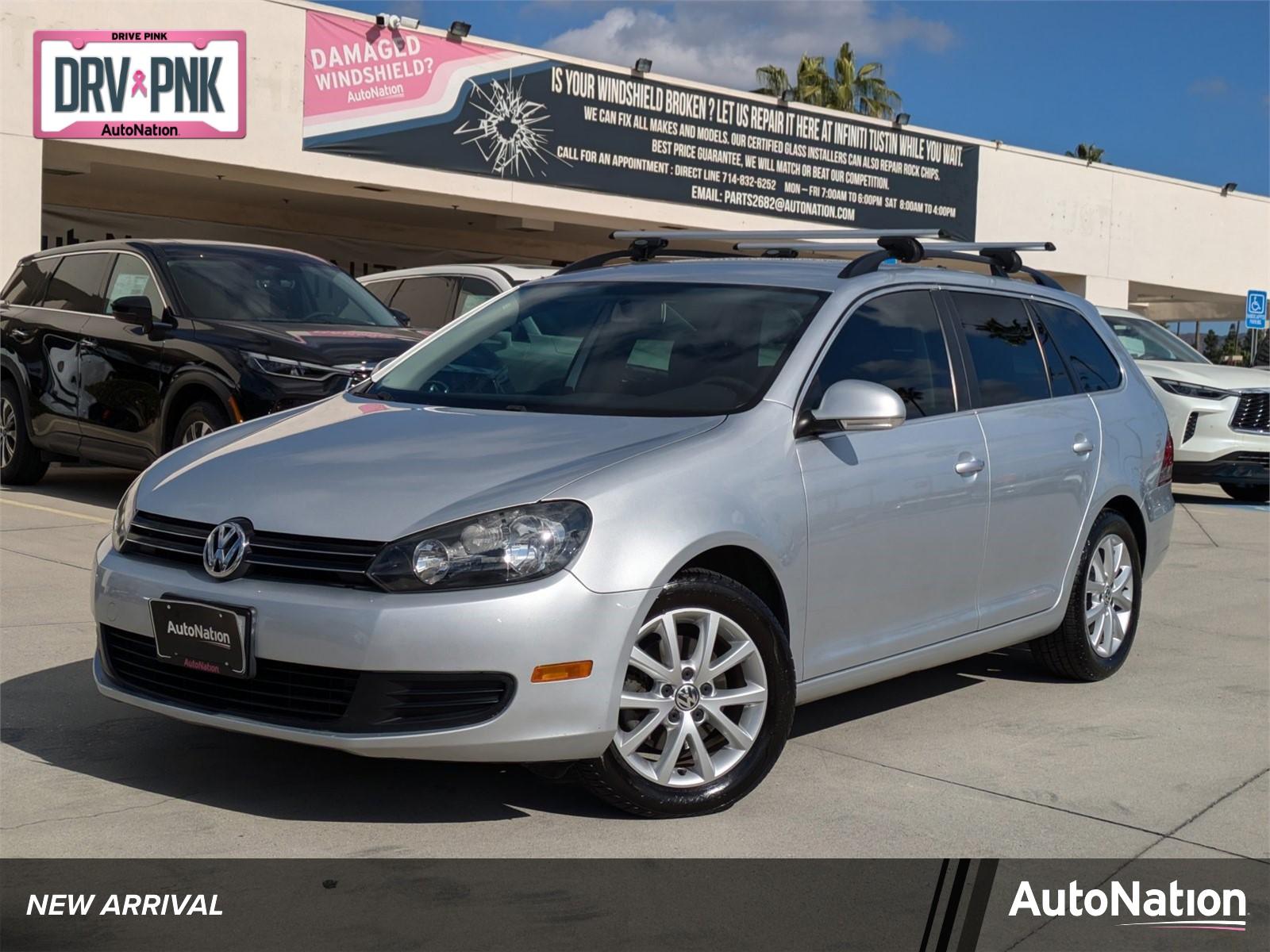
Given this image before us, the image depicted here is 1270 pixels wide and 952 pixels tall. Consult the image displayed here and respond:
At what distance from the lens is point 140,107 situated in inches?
757

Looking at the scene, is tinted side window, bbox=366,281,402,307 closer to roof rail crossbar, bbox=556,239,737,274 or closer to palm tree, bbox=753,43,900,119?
roof rail crossbar, bbox=556,239,737,274

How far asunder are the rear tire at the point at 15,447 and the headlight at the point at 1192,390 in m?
9.56

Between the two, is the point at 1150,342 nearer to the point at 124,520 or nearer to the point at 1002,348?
the point at 1002,348

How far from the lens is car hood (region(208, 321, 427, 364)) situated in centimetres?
881

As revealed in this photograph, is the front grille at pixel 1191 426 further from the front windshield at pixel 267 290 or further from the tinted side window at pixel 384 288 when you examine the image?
the front windshield at pixel 267 290

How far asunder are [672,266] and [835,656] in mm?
1645

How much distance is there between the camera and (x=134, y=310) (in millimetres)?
9102

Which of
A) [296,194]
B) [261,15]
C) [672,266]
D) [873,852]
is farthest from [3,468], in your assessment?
[296,194]

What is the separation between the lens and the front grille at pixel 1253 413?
13.6m

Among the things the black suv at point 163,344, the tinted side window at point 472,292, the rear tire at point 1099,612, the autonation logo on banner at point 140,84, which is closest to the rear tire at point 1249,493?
the tinted side window at point 472,292

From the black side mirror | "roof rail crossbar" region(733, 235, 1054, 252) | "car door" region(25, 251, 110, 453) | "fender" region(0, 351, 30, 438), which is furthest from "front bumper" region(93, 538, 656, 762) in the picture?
"fender" region(0, 351, 30, 438)

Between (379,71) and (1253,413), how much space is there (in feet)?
42.8

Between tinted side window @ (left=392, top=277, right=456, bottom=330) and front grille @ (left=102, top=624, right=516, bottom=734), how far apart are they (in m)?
8.02

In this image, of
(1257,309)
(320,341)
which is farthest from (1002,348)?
(1257,309)
